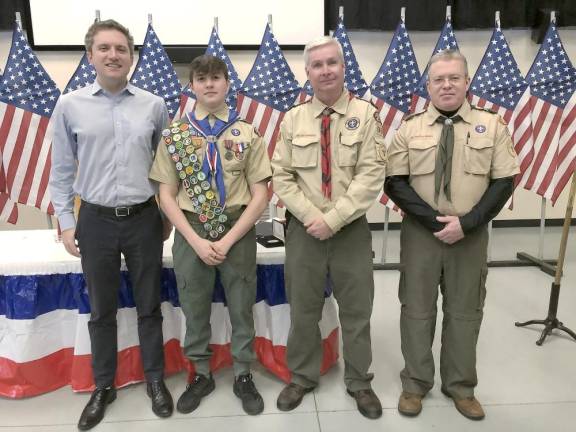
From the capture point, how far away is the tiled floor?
220 cm

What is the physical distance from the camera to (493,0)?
5246mm

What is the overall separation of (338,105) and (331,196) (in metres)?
0.39

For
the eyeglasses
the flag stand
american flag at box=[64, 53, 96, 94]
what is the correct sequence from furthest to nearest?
american flag at box=[64, 53, 96, 94], the flag stand, the eyeglasses

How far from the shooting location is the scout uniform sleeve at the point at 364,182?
2035 millimetres

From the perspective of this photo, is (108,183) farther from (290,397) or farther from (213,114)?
(290,397)

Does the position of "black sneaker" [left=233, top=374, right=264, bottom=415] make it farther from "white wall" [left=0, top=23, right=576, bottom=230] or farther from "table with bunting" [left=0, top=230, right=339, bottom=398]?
"white wall" [left=0, top=23, right=576, bottom=230]

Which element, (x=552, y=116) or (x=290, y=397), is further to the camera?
(x=552, y=116)

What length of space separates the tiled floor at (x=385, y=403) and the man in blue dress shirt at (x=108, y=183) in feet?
0.51

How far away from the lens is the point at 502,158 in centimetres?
206

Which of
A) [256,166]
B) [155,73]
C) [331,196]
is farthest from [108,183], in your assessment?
[155,73]

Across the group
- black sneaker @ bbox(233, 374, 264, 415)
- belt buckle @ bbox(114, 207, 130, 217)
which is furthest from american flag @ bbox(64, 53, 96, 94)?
black sneaker @ bbox(233, 374, 264, 415)

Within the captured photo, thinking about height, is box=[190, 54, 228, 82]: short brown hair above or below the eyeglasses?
above

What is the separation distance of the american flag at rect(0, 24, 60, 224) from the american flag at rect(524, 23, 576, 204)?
388 cm

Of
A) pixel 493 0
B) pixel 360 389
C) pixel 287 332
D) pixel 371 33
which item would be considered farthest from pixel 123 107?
pixel 493 0
